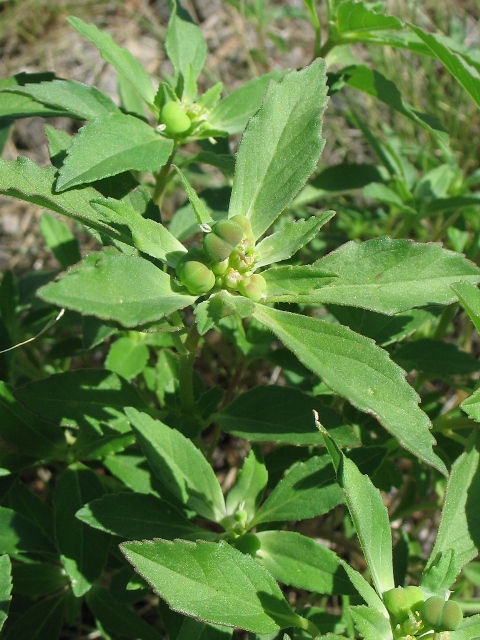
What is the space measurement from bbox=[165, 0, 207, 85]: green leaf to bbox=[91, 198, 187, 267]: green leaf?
720mm

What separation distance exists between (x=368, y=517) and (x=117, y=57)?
1289 millimetres

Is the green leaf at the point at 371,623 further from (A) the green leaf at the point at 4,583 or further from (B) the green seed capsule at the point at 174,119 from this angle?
(B) the green seed capsule at the point at 174,119

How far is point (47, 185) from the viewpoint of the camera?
151 centimetres

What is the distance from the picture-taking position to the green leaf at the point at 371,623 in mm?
1279

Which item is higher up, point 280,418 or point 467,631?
point 280,418

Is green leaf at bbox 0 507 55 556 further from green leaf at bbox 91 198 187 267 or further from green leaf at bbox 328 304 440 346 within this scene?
green leaf at bbox 328 304 440 346

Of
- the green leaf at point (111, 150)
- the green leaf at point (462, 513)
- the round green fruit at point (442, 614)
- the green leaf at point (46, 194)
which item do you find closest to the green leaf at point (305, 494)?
the green leaf at point (462, 513)

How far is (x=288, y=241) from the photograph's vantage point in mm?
1477

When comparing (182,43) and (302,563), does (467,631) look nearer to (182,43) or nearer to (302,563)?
(302,563)

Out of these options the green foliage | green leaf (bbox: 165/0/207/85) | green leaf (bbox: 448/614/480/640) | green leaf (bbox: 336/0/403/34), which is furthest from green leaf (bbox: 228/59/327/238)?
green leaf (bbox: 448/614/480/640)

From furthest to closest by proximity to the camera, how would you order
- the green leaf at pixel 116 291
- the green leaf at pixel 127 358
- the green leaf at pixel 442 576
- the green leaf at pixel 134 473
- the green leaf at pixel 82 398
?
the green leaf at pixel 127 358 < the green leaf at pixel 134 473 < the green leaf at pixel 82 398 < the green leaf at pixel 442 576 < the green leaf at pixel 116 291

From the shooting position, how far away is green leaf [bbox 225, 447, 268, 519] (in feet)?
5.65

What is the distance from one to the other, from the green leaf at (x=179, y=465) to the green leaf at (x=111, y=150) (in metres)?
0.53

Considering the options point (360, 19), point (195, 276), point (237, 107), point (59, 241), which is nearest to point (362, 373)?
point (195, 276)
